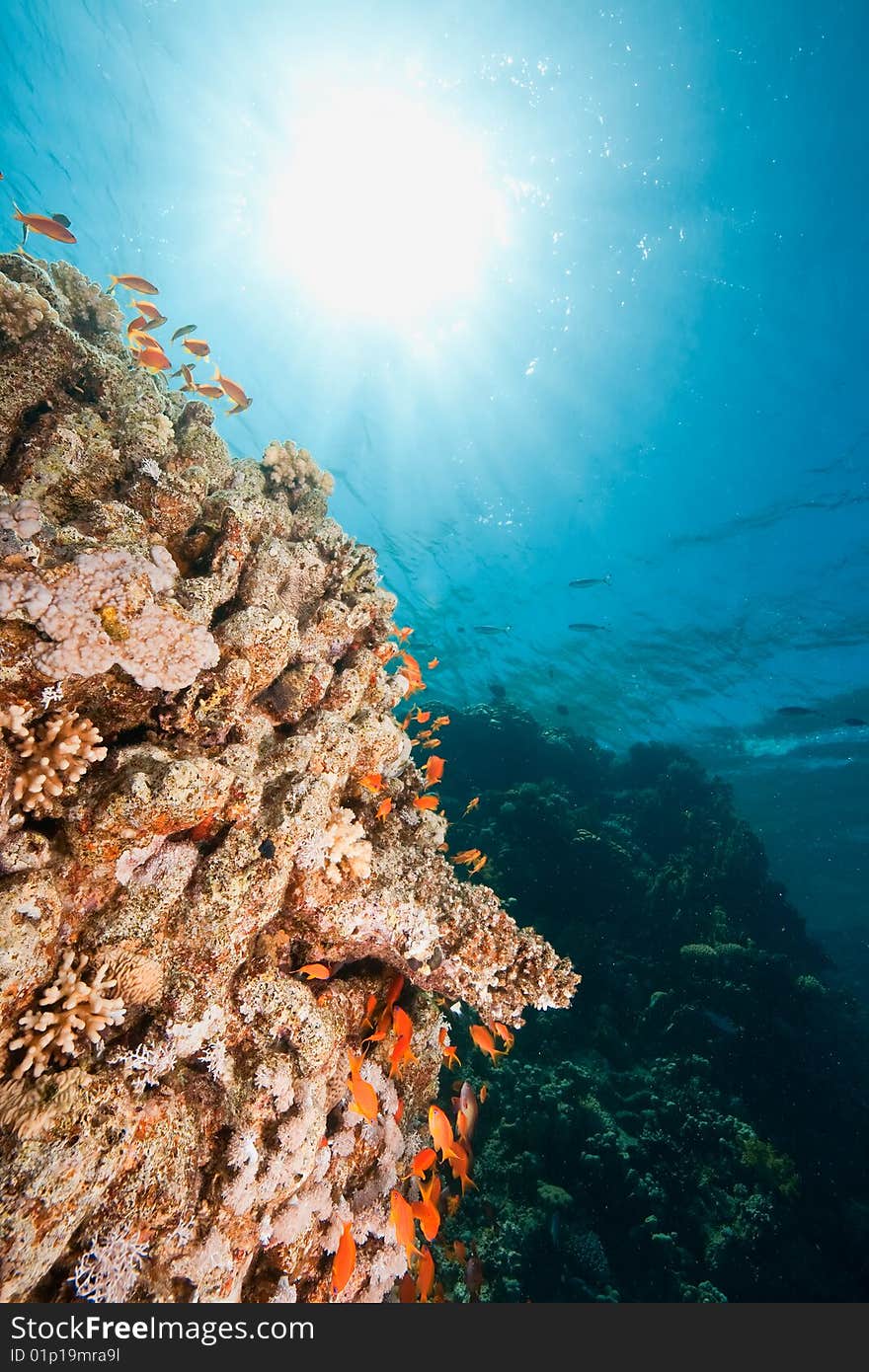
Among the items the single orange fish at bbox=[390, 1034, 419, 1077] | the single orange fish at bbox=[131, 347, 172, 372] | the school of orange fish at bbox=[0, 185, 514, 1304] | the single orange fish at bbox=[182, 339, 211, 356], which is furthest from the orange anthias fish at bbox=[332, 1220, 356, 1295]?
the single orange fish at bbox=[182, 339, 211, 356]

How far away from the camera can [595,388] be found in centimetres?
1886

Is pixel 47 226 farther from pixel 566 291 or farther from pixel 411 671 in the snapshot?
pixel 566 291

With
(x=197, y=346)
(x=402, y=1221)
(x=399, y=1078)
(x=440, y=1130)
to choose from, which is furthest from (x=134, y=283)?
(x=402, y=1221)

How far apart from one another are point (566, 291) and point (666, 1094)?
70.7 feet

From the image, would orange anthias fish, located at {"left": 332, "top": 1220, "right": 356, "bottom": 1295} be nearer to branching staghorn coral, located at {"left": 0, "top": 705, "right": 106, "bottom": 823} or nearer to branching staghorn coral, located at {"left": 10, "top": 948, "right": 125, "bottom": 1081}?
branching staghorn coral, located at {"left": 10, "top": 948, "right": 125, "bottom": 1081}

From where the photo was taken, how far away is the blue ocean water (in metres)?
12.1

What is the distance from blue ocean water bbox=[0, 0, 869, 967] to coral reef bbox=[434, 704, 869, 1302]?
12.5 meters

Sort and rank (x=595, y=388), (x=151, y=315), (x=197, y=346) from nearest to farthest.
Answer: (x=151, y=315) < (x=197, y=346) < (x=595, y=388)

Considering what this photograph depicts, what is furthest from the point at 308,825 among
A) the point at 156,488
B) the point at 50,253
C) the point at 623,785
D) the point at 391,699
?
the point at 50,253

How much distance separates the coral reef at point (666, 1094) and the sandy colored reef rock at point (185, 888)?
16.7ft

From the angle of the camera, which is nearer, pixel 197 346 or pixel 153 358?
pixel 153 358

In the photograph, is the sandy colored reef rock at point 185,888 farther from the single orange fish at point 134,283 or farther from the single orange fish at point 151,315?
the single orange fish at point 151,315

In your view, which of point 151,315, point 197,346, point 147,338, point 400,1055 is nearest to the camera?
point 400,1055

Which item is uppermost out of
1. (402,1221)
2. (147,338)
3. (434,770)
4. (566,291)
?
(566,291)
